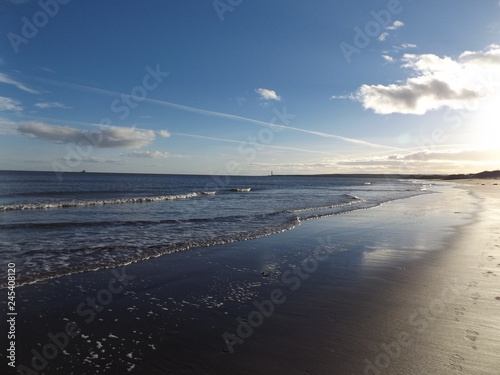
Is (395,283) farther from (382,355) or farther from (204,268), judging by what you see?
(204,268)

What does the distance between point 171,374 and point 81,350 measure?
1.57 m

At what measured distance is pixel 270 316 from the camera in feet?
20.0

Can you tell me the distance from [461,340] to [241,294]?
4129 mm

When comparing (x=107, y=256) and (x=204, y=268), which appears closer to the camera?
(x=204, y=268)

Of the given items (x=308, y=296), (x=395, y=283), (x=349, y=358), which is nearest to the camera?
(x=349, y=358)

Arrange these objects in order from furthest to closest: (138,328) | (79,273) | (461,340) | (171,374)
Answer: (79,273)
(138,328)
(461,340)
(171,374)

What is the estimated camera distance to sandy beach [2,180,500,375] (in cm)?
448

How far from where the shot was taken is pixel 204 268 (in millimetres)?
9391

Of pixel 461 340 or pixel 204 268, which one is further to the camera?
pixel 204 268

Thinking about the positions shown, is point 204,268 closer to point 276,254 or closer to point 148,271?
point 148,271

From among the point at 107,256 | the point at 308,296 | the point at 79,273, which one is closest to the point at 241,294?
the point at 308,296

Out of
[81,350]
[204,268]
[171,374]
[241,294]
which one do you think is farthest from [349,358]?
[204,268]

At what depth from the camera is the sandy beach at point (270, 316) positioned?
14.7ft

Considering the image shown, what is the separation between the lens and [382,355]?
4.64 m
